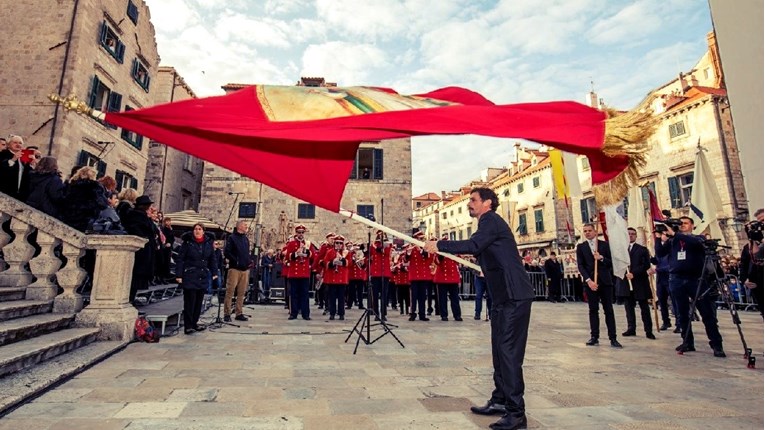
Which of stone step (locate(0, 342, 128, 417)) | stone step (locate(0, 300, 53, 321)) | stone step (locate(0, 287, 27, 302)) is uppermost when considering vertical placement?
stone step (locate(0, 287, 27, 302))

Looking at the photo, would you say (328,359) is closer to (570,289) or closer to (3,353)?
(3,353)

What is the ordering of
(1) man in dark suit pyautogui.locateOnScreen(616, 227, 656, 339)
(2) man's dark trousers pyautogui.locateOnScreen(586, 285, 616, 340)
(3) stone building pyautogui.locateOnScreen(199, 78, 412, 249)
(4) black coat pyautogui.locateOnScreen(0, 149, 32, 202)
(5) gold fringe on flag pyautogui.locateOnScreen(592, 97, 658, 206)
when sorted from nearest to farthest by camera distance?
1. (5) gold fringe on flag pyautogui.locateOnScreen(592, 97, 658, 206)
2. (4) black coat pyautogui.locateOnScreen(0, 149, 32, 202)
3. (2) man's dark trousers pyautogui.locateOnScreen(586, 285, 616, 340)
4. (1) man in dark suit pyautogui.locateOnScreen(616, 227, 656, 339)
5. (3) stone building pyautogui.locateOnScreen(199, 78, 412, 249)

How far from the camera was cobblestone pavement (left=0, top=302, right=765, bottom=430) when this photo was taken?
3059 mm

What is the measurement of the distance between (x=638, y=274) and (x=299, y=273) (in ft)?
24.1

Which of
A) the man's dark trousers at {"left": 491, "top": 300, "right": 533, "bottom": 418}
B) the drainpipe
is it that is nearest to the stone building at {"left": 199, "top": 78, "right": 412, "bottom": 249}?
the drainpipe

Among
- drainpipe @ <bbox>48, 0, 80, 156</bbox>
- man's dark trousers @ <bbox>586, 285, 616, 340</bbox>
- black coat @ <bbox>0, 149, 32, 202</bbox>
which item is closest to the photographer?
black coat @ <bbox>0, 149, 32, 202</bbox>

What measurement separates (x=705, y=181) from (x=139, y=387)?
38.6 ft

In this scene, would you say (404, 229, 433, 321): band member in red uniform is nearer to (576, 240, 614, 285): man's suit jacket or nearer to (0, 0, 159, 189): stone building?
(576, 240, 614, 285): man's suit jacket

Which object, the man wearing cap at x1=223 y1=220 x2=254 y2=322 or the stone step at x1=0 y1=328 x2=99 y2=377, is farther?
the man wearing cap at x1=223 y1=220 x2=254 y2=322

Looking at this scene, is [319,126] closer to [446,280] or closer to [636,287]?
[446,280]

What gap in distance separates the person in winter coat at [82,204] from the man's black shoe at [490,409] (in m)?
6.34

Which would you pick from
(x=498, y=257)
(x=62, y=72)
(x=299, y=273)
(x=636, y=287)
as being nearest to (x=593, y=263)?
(x=636, y=287)

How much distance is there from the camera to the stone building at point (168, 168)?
24.0 metres

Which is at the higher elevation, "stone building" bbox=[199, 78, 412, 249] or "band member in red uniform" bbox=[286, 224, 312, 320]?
"stone building" bbox=[199, 78, 412, 249]
